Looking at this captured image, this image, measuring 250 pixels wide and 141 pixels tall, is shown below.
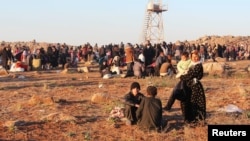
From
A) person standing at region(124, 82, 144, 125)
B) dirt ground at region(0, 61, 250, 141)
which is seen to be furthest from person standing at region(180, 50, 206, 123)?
person standing at region(124, 82, 144, 125)

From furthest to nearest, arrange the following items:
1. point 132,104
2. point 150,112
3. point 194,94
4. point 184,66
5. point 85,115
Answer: point 85,115
point 184,66
point 132,104
point 194,94
point 150,112

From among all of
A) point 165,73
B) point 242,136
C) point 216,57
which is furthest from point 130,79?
point 216,57

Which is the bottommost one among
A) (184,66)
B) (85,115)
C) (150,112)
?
(85,115)

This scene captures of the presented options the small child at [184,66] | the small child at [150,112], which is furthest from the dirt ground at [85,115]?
the small child at [184,66]

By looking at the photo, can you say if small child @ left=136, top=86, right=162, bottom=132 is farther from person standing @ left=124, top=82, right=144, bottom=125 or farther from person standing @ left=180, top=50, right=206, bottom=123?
person standing @ left=180, top=50, right=206, bottom=123

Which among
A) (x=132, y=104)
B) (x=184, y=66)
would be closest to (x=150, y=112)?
(x=132, y=104)

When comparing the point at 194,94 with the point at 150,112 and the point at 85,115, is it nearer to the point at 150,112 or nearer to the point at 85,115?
the point at 150,112

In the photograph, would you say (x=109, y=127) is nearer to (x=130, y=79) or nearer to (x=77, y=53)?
(x=130, y=79)

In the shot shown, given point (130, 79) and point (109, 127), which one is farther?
point (130, 79)

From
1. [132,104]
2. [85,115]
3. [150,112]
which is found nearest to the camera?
[150,112]

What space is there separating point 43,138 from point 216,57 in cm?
2655

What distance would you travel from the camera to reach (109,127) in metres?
9.98

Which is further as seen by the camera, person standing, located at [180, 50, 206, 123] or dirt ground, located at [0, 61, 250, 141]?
person standing, located at [180, 50, 206, 123]

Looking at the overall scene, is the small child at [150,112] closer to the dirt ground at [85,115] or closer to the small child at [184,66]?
the dirt ground at [85,115]
